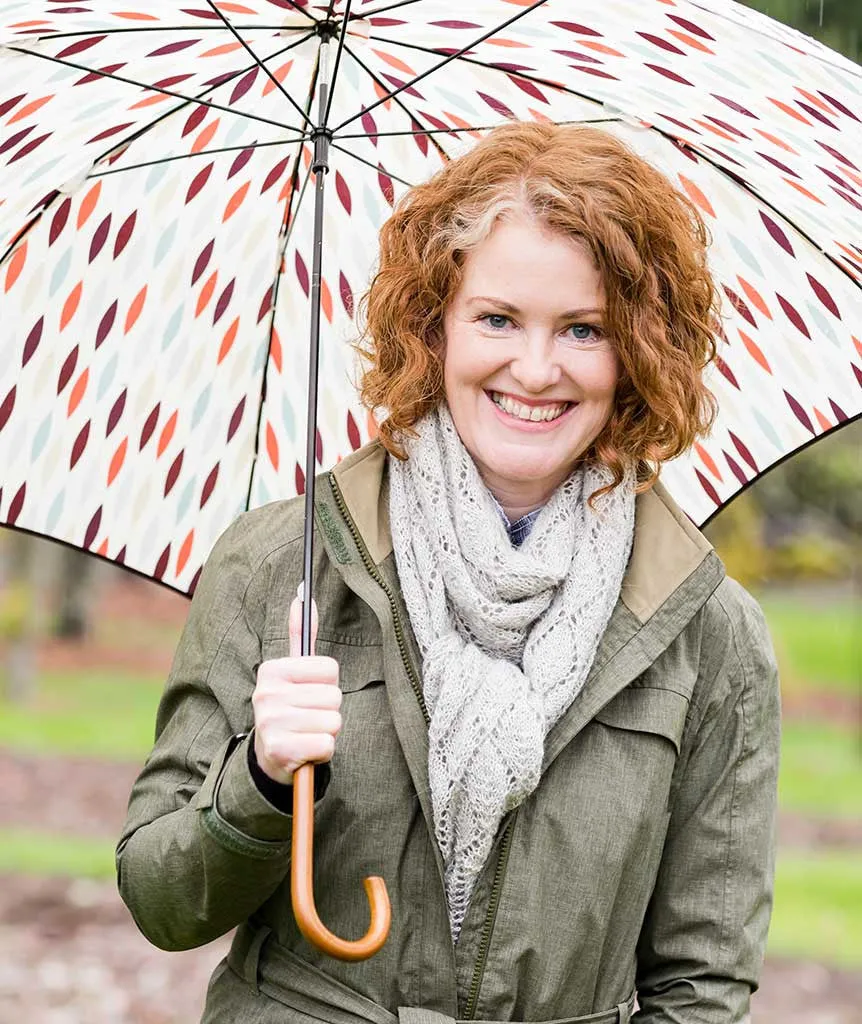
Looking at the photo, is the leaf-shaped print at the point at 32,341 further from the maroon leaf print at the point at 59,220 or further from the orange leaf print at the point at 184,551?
the orange leaf print at the point at 184,551

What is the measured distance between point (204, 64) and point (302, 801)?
4.41ft

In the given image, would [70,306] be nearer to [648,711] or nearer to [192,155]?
[192,155]

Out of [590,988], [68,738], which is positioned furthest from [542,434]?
[68,738]

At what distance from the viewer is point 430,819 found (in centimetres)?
254

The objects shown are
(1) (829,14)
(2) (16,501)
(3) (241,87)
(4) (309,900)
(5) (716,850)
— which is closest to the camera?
(4) (309,900)

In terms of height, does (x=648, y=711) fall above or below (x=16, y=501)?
below

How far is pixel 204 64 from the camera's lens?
117 inches

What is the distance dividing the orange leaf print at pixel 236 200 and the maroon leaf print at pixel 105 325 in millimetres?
275

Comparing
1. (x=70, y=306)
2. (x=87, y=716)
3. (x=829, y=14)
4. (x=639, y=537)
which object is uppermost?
(x=829, y=14)

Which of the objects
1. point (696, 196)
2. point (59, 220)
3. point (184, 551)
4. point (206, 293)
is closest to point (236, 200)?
point (206, 293)

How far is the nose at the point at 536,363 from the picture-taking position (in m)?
2.56

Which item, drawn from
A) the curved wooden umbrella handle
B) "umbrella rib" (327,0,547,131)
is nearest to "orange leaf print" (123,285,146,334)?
"umbrella rib" (327,0,547,131)

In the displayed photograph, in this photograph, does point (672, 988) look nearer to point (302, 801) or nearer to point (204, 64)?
point (302, 801)

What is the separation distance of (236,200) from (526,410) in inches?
35.6
